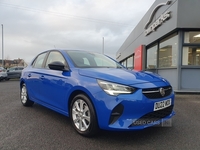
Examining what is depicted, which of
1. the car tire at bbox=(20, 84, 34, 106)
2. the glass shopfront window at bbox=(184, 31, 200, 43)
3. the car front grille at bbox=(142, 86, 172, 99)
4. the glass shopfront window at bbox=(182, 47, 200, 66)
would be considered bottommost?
the car tire at bbox=(20, 84, 34, 106)

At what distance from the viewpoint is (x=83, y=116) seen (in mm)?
3055

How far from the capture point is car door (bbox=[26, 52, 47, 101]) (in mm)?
4246

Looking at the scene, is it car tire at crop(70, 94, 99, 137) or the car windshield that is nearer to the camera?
car tire at crop(70, 94, 99, 137)

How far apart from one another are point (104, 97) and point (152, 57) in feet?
35.4

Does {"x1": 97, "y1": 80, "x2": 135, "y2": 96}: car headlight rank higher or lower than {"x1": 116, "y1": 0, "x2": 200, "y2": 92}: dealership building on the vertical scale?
lower

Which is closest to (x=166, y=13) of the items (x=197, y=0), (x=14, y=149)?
(x=197, y=0)

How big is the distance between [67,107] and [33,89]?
1.58m

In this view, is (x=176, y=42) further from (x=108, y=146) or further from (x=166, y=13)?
(x=108, y=146)

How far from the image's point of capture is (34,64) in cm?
501

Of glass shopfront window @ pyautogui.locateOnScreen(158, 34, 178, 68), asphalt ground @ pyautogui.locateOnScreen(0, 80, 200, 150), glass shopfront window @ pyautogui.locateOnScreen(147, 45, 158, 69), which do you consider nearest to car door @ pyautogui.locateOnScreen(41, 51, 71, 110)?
asphalt ground @ pyautogui.locateOnScreen(0, 80, 200, 150)

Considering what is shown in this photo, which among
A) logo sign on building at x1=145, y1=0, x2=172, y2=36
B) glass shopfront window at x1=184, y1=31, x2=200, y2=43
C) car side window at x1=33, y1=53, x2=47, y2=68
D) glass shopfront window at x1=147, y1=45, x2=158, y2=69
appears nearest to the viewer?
car side window at x1=33, y1=53, x2=47, y2=68

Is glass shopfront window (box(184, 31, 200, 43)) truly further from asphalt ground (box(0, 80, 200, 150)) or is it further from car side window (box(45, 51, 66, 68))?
car side window (box(45, 51, 66, 68))

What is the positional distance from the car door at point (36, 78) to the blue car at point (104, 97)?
1.52ft

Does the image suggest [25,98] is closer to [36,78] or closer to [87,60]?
[36,78]
